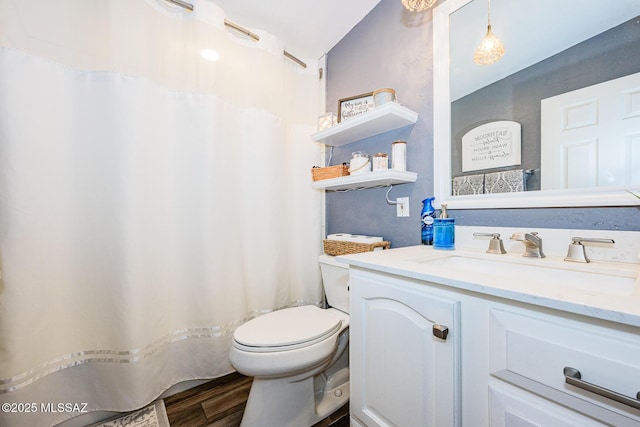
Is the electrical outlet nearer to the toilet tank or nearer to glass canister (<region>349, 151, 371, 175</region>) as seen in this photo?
glass canister (<region>349, 151, 371, 175</region>)

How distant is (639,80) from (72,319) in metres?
2.19

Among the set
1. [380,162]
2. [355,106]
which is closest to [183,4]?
[355,106]

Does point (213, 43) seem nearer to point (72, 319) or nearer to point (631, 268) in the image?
point (72, 319)

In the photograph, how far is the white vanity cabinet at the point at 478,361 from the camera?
45 cm

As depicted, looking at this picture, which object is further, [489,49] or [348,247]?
[348,247]

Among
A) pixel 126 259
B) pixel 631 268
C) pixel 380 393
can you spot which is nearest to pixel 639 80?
pixel 631 268

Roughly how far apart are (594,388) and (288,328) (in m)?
0.95

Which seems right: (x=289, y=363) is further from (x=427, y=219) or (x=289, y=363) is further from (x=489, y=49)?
(x=489, y=49)

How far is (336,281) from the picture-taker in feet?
4.70

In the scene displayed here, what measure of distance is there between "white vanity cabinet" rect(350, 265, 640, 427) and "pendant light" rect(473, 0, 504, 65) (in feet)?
3.28

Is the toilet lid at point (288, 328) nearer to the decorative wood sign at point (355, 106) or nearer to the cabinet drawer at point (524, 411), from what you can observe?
the cabinet drawer at point (524, 411)

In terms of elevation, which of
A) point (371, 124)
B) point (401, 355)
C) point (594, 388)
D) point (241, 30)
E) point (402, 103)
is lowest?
point (401, 355)

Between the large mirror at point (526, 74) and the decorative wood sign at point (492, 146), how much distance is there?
0.02m

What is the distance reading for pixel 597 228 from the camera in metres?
0.81
